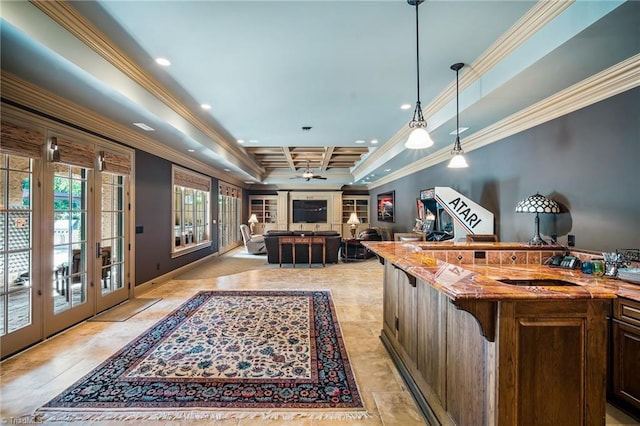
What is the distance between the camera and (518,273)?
2.26 m

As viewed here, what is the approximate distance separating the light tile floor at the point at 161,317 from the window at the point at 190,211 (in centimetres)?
125

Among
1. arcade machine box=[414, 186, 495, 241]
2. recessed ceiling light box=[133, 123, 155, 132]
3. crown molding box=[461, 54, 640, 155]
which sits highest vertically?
recessed ceiling light box=[133, 123, 155, 132]

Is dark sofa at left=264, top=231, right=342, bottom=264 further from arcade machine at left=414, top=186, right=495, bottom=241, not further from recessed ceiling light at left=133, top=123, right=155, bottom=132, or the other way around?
recessed ceiling light at left=133, top=123, right=155, bottom=132

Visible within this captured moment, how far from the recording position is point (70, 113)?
3.47 m

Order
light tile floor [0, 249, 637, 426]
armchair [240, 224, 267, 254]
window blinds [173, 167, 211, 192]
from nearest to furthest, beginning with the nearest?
1. light tile floor [0, 249, 637, 426]
2. window blinds [173, 167, 211, 192]
3. armchair [240, 224, 267, 254]

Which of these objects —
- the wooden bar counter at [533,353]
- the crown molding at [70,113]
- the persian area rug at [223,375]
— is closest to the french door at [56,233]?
the crown molding at [70,113]

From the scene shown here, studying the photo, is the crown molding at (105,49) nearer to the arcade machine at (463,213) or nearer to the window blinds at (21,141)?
the window blinds at (21,141)

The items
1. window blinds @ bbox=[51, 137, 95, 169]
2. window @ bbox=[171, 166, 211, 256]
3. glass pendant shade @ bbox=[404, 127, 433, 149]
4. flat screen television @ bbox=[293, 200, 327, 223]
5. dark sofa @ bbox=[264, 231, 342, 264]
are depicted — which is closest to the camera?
glass pendant shade @ bbox=[404, 127, 433, 149]

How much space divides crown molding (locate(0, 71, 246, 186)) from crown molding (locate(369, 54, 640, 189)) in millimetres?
5326

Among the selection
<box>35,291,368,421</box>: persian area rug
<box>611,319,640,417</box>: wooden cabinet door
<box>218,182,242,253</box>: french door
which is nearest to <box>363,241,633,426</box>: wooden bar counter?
<box>611,319,640,417</box>: wooden cabinet door

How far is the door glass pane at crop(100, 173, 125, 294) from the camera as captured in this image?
4211mm

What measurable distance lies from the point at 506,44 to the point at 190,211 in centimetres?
690

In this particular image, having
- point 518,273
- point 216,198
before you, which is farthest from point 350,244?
point 518,273

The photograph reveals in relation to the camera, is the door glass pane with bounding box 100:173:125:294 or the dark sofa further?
the dark sofa
